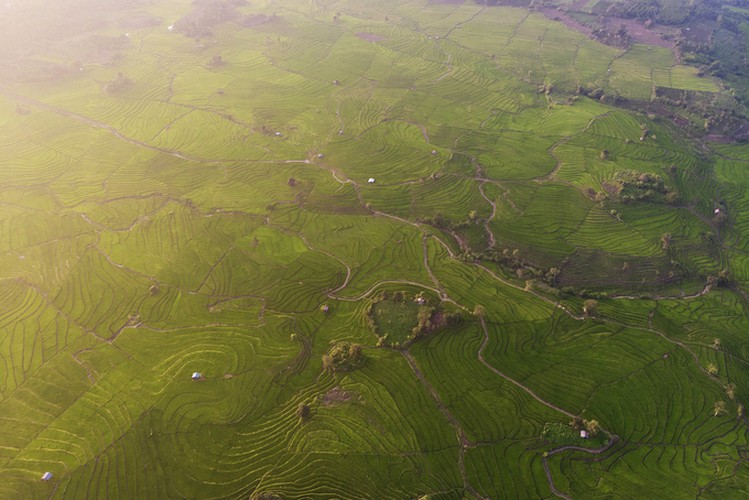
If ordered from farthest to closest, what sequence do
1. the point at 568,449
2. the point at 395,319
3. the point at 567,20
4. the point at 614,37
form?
the point at 567,20
the point at 614,37
the point at 395,319
the point at 568,449

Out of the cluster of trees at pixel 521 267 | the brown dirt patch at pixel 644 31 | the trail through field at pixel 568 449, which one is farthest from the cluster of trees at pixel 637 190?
the brown dirt patch at pixel 644 31

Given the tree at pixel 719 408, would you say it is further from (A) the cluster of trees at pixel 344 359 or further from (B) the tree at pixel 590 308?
(A) the cluster of trees at pixel 344 359

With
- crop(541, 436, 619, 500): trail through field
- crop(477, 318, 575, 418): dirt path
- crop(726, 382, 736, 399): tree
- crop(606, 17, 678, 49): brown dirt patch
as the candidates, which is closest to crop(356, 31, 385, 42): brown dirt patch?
crop(606, 17, 678, 49): brown dirt patch

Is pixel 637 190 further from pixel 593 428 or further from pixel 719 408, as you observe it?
pixel 593 428

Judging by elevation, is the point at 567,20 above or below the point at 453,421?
above

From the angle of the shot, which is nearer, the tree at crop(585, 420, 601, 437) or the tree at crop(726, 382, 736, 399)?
the tree at crop(585, 420, 601, 437)

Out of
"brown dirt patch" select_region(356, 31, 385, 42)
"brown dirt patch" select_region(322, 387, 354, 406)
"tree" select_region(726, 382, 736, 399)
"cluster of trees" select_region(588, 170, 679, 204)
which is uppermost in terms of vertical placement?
"brown dirt patch" select_region(356, 31, 385, 42)

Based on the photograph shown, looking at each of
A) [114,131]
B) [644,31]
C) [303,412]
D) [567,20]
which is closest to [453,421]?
[303,412]

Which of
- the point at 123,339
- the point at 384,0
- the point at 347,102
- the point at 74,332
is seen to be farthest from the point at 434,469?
the point at 384,0

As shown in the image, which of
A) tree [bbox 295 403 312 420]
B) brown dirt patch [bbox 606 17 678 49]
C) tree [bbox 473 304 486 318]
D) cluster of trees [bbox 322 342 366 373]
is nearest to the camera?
tree [bbox 295 403 312 420]

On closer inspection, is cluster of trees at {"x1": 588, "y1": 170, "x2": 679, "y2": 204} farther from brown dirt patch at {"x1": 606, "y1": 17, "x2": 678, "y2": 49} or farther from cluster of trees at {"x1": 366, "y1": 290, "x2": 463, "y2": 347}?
brown dirt patch at {"x1": 606, "y1": 17, "x2": 678, "y2": 49}
